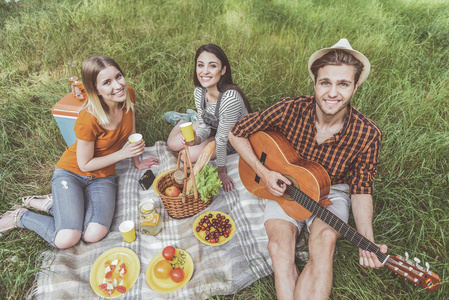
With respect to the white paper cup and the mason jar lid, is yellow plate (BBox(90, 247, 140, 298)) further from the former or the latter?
the white paper cup

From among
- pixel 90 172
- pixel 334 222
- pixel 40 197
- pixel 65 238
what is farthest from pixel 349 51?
pixel 40 197

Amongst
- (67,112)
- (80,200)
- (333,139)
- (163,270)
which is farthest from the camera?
→ (67,112)

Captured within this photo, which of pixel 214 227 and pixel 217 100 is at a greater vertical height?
pixel 217 100

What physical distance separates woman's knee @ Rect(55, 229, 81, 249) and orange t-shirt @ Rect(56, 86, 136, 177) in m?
0.59

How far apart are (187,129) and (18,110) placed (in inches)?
112

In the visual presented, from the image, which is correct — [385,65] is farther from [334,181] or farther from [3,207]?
[3,207]

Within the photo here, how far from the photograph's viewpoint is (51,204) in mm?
2660

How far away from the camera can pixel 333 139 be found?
2.03 m

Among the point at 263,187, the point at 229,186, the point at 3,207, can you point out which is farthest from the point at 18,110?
the point at 263,187

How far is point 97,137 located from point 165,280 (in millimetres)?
1486

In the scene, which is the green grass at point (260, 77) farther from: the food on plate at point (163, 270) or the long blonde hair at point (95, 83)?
the long blonde hair at point (95, 83)

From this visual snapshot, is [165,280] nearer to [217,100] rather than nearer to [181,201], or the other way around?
[181,201]

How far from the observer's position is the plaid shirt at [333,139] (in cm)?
196

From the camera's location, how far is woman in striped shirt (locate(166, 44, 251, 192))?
258cm
